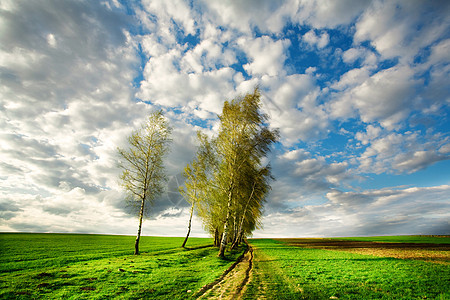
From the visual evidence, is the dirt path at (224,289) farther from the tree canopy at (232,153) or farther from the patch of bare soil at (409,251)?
the patch of bare soil at (409,251)

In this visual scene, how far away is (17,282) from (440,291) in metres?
19.0

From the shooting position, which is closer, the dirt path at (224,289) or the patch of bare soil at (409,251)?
the dirt path at (224,289)

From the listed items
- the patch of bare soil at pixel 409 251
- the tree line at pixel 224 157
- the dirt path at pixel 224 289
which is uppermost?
the tree line at pixel 224 157

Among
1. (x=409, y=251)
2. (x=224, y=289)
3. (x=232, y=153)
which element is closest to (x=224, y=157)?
(x=232, y=153)

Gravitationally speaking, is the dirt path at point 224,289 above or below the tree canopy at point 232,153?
below

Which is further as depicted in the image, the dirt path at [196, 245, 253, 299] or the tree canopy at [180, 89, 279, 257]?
the tree canopy at [180, 89, 279, 257]

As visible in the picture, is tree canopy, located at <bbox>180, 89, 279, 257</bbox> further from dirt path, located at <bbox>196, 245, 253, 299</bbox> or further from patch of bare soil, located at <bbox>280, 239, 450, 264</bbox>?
patch of bare soil, located at <bbox>280, 239, 450, 264</bbox>

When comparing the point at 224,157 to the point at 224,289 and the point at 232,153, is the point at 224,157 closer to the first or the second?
the point at 232,153

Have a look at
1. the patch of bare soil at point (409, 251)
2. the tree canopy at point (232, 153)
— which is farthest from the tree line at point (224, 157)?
the patch of bare soil at point (409, 251)

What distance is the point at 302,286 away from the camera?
9023mm

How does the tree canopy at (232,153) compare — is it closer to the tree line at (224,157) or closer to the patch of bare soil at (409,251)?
the tree line at (224,157)

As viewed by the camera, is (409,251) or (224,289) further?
(409,251)

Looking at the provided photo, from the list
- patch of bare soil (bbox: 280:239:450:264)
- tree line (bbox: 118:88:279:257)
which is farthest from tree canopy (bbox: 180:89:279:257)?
patch of bare soil (bbox: 280:239:450:264)

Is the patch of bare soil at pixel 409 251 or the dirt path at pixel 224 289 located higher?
the dirt path at pixel 224 289
